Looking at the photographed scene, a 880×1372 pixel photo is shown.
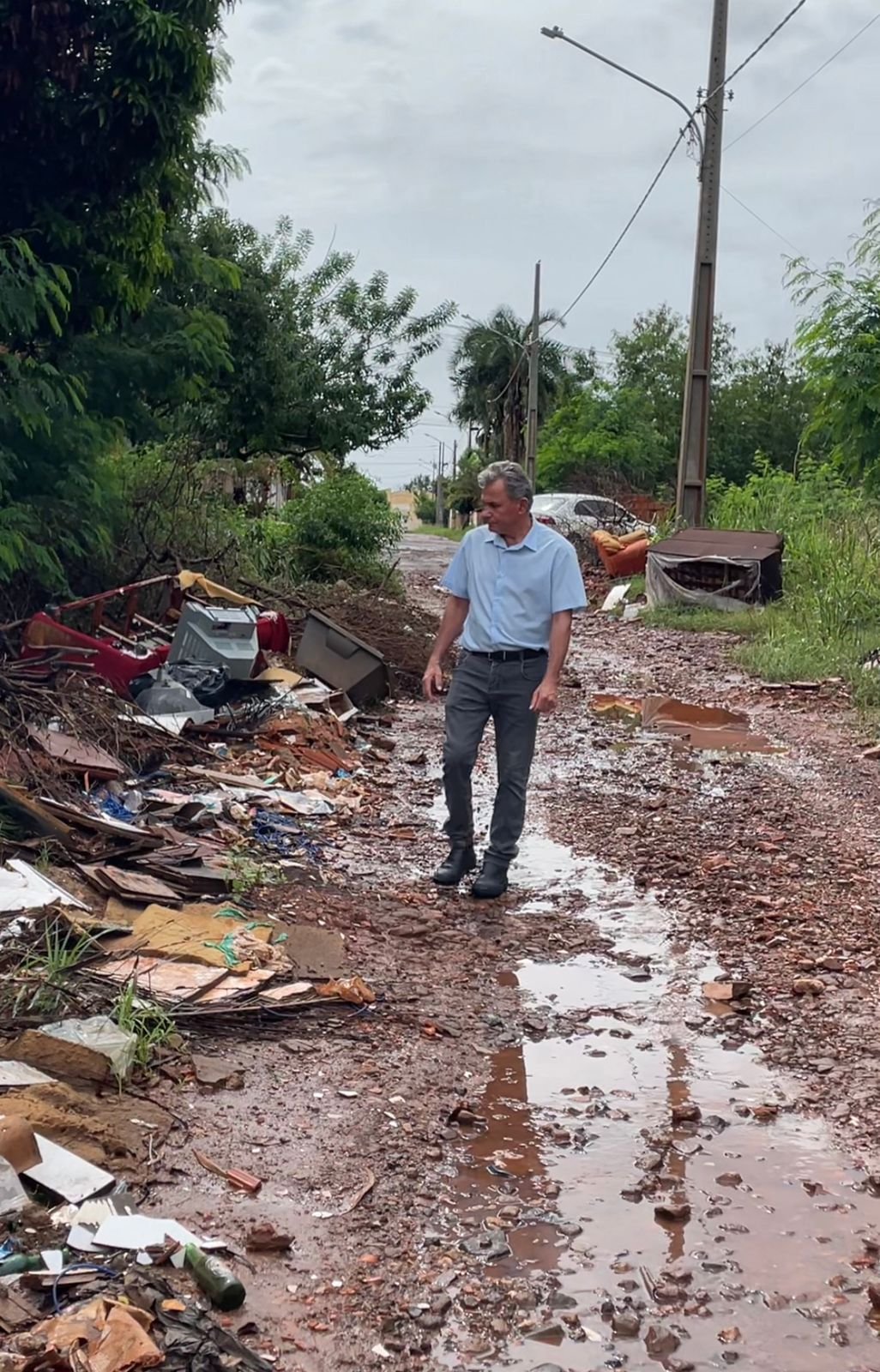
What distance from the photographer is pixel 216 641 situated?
991 cm

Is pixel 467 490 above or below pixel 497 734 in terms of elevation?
below

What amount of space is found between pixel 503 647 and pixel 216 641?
423 centimetres

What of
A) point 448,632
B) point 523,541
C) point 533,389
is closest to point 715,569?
point 448,632

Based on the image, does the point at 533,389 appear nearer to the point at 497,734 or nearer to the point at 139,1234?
the point at 497,734

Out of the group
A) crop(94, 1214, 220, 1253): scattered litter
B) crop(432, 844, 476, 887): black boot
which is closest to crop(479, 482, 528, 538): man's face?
crop(432, 844, 476, 887): black boot

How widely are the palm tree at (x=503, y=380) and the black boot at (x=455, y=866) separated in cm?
5333

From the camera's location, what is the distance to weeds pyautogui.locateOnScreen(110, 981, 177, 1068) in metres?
4.05

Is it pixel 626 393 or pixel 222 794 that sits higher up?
pixel 626 393

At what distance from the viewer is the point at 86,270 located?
32.2 feet

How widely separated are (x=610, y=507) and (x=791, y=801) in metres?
25.0

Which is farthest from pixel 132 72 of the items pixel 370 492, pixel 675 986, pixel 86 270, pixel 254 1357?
pixel 370 492

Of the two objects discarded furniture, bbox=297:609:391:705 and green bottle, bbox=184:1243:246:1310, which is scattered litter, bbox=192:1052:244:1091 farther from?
discarded furniture, bbox=297:609:391:705

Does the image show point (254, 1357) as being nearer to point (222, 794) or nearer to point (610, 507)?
point (222, 794)

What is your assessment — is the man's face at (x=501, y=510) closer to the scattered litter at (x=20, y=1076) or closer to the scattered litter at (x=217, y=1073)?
the scattered litter at (x=217, y=1073)
